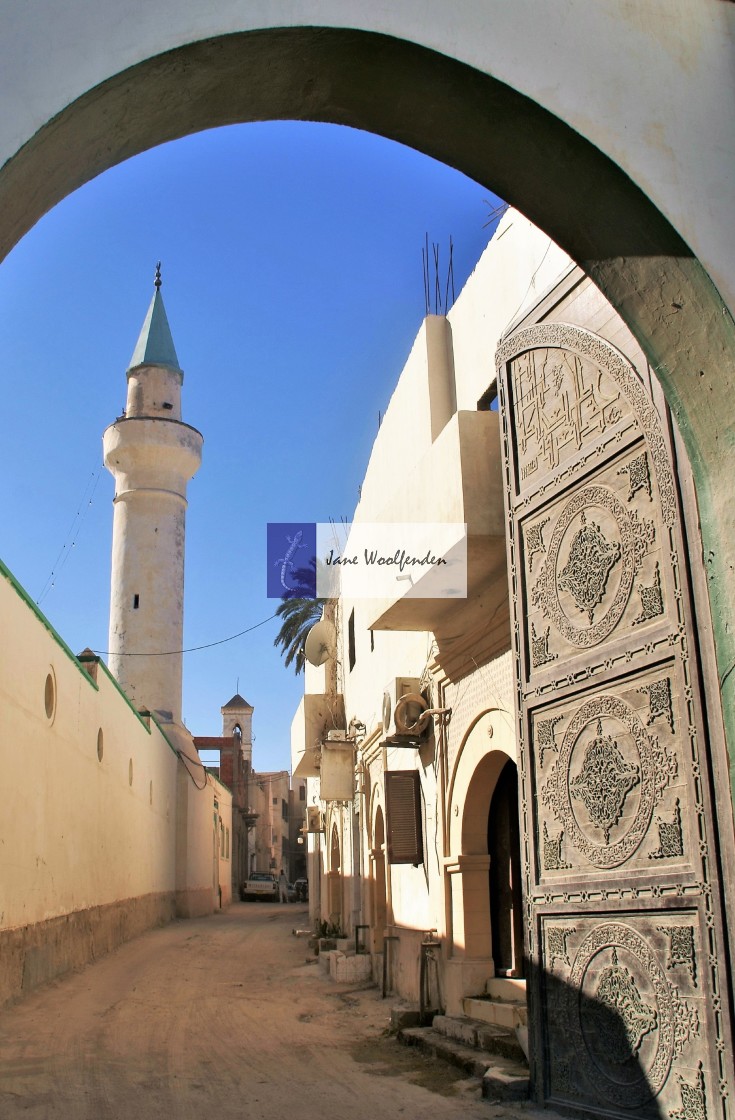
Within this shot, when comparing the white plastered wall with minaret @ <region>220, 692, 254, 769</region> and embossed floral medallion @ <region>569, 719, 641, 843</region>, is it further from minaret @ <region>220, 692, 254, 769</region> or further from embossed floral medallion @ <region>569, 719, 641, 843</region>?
minaret @ <region>220, 692, 254, 769</region>

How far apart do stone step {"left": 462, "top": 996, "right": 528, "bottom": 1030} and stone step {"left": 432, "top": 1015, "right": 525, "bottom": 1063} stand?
0.04 metres

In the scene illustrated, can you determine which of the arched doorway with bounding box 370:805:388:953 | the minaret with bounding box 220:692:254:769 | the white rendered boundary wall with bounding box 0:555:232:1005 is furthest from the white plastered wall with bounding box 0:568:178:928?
the minaret with bounding box 220:692:254:769

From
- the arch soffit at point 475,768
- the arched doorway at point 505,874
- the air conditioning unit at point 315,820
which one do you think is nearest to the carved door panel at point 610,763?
the arch soffit at point 475,768

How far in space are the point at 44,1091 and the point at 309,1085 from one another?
171 centimetres

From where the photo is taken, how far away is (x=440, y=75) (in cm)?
320

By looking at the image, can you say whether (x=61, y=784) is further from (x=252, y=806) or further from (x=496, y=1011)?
(x=252, y=806)

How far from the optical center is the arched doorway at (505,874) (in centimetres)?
827

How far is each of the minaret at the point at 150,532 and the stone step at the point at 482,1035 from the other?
1872 centimetres

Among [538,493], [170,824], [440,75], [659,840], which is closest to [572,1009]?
[659,840]

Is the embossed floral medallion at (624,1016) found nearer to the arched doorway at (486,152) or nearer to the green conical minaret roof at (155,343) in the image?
the arched doorway at (486,152)

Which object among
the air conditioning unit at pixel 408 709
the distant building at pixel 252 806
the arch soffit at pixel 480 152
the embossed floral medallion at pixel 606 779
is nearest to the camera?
the arch soffit at pixel 480 152

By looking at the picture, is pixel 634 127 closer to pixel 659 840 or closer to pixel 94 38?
pixel 94 38

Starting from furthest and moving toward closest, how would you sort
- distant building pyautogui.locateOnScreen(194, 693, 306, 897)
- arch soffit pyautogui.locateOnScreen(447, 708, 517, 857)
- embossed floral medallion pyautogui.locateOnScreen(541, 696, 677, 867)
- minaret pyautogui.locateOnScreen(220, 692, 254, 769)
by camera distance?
minaret pyautogui.locateOnScreen(220, 692, 254, 769), distant building pyautogui.locateOnScreen(194, 693, 306, 897), arch soffit pyautogui.locateOnScreen(447, 708, 517, 857), embossed floral medallion pyautogui.locateOnScreen(541, 696, 677, 867)

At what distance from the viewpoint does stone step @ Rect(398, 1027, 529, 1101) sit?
569 centimetres
